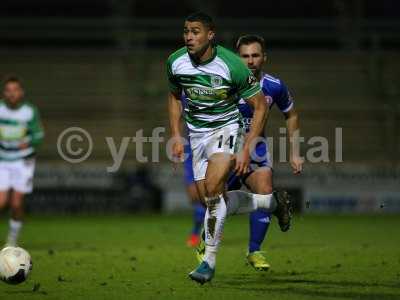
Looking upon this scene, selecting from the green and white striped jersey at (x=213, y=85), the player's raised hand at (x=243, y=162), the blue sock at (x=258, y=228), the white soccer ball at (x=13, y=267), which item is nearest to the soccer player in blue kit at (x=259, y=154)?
the blue sock at (x=258, y=228)

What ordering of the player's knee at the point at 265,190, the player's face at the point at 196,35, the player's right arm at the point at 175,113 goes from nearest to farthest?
the player's face at the point at 196,35
the player's right arm at the point at 175,113
the player's knee at the point at 265,190

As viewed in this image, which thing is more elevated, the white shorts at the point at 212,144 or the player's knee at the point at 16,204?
the white shorts at the point at 212,144

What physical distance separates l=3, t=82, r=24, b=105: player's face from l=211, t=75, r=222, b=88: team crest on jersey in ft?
17.8

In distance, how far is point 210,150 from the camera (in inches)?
326

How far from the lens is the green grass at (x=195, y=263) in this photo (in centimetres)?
765

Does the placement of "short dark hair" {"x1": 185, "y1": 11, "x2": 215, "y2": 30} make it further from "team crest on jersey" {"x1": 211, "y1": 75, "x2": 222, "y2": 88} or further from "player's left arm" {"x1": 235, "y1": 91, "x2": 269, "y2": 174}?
"player's left arm" {"x1": 235, "y1": 91, "x2": 269, "y2": 174}

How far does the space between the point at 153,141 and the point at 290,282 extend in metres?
14.9

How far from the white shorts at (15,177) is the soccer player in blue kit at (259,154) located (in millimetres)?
4133

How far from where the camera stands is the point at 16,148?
1300 cm

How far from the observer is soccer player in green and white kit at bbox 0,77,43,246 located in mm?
12820

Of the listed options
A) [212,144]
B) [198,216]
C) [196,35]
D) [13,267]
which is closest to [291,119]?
[212,144]

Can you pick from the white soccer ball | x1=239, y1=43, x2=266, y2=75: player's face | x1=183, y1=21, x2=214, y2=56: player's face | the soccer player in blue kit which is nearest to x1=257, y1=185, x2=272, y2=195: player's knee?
the soccer player in blue kit

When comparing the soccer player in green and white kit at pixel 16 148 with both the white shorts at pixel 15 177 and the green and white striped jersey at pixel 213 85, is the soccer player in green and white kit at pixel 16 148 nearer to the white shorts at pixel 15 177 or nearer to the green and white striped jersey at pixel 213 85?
the white shorts at pixel 15 177

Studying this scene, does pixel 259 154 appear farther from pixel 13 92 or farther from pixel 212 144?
pixel 13 92
